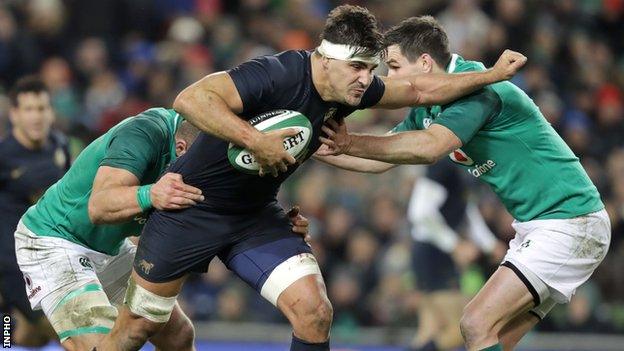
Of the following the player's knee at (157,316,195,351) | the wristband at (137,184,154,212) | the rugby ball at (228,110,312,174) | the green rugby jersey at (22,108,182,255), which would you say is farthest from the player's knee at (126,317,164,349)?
the rugby ball at (228,110,312,174)

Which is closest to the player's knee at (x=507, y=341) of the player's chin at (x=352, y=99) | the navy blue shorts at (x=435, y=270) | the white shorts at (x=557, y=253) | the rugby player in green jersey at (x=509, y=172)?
the rugby player in green jersey at (x=509, y=172)

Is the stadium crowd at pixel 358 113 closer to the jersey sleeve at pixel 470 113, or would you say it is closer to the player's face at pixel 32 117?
the player's face at pixel 32 117

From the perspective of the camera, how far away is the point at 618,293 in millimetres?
13430

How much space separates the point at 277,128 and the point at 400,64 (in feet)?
4.16

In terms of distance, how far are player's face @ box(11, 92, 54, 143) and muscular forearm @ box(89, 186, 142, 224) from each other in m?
2.51

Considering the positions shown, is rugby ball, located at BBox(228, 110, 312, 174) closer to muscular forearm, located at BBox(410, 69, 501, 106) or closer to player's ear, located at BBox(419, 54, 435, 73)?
muscular forearm, located at BBox(410, 69, 501, 106)

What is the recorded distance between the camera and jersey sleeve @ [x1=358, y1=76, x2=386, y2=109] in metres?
7.05

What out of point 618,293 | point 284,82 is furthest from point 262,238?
point 618,293

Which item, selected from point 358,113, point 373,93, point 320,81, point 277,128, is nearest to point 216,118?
point 277,128

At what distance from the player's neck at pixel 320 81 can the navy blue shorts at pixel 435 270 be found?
13.5 feet

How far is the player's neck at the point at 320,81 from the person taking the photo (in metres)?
6.79

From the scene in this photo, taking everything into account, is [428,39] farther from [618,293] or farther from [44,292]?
[618,293]

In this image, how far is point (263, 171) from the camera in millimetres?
6723

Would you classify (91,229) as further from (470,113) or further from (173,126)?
(470,113)
